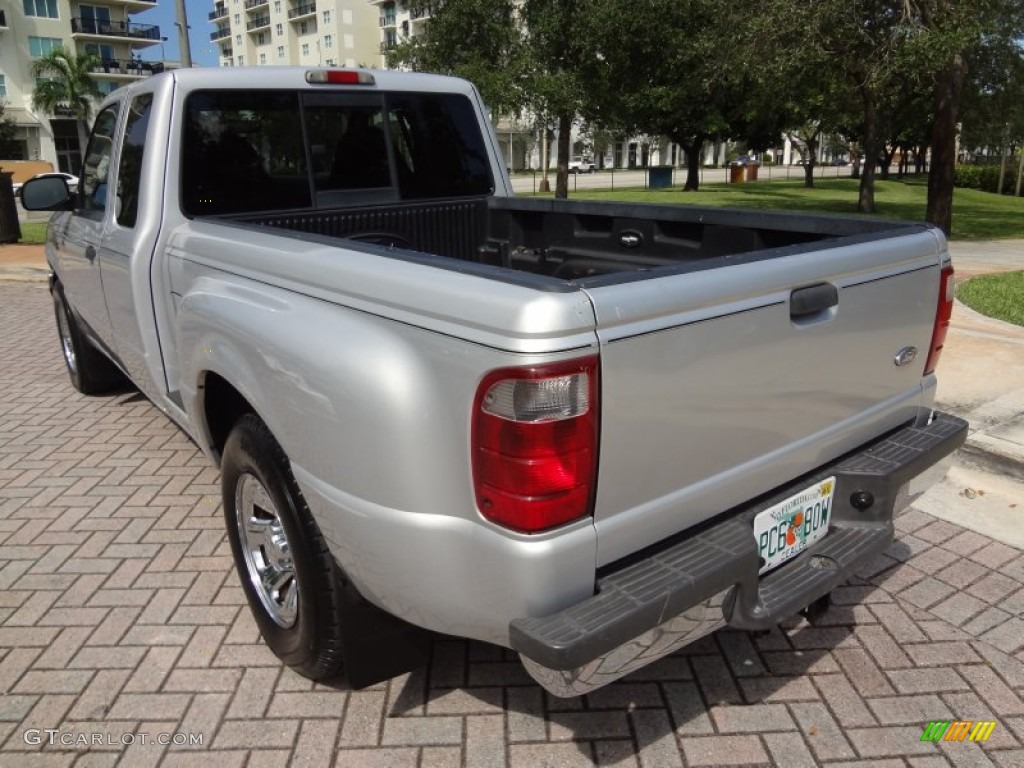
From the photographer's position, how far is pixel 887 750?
98.8 inches

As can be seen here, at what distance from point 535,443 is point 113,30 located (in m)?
77.7

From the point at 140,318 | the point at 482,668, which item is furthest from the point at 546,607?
the point at 140,318

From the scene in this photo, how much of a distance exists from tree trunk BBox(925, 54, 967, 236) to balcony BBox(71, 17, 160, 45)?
2659 inches

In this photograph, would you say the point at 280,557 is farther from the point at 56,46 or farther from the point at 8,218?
the point at 56,46

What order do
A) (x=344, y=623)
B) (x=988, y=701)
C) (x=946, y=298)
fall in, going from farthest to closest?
(x=946, y=298)
(x=988, y=701)
(x=344, y=623)

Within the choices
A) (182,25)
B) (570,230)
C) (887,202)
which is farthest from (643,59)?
(570,230)

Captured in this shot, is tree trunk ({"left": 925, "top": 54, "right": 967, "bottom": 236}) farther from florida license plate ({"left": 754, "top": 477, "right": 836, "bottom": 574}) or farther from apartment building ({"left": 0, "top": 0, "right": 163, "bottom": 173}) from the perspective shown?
apartment building ({"left": 0, "top": 0, "right": 163, "bottom": 173})

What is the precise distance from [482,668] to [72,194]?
3.68 metres

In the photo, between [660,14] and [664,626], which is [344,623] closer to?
[664,626]

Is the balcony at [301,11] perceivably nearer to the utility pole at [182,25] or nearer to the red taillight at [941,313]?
the utility pole at [182,25]

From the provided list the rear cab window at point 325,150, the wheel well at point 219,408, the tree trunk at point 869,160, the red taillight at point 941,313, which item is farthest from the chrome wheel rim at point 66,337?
the tree trunk at point 869,160

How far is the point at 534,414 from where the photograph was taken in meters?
1.83

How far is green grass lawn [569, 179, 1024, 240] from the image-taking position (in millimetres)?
18656

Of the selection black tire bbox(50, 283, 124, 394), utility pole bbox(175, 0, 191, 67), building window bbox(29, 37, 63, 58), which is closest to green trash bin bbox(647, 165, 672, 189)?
utility pole bbox(175, 0, 191, 67)
